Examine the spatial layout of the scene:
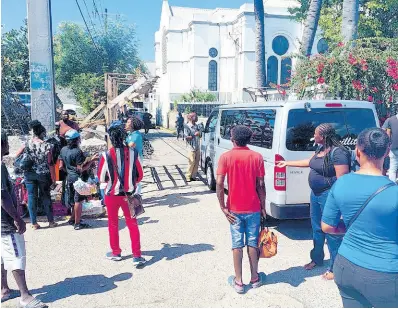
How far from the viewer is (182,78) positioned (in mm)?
36250

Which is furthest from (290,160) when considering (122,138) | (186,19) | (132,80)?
(186,19)

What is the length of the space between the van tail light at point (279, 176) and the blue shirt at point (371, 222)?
7.83 feet

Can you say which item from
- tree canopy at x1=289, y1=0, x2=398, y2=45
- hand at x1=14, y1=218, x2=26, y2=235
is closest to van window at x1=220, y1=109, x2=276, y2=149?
hand at x1=14, y1=218, x2=26, y2=235

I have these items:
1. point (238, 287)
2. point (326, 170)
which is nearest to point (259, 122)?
point (326, 170)

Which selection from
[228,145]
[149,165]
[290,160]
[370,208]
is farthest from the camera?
[149,165]

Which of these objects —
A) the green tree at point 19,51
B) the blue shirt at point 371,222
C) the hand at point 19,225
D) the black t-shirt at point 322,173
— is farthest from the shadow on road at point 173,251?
the green tree at point 19,51

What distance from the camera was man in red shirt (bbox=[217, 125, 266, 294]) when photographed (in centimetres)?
341

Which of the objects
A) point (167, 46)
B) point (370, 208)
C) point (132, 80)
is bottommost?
point (370, 208)

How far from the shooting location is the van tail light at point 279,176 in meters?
4.55

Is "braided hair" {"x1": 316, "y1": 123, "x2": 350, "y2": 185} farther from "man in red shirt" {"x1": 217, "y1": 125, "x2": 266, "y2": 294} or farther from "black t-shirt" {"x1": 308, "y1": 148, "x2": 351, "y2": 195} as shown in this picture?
"man in red shirt" {"x1": 217, "y1": 125, "x2": 266, "y2": 294}

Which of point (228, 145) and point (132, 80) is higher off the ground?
point (132, 80)

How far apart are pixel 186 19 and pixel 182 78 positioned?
269 inches

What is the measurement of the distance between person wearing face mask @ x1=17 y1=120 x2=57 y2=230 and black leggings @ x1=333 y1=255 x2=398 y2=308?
4577mm

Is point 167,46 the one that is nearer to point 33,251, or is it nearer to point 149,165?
point 149,165
